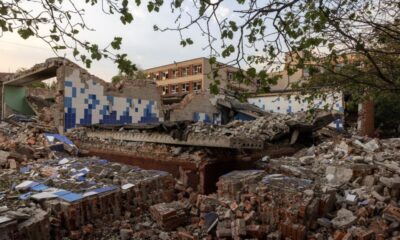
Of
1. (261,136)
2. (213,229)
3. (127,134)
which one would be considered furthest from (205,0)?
(127,134)

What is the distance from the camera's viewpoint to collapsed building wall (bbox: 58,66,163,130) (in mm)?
11602

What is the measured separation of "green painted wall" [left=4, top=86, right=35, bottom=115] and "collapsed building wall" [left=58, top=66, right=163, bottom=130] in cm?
641

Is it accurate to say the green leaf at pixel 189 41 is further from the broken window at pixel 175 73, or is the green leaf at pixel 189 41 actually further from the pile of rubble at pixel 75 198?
the broken window at pixel 175 73

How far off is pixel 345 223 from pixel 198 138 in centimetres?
321

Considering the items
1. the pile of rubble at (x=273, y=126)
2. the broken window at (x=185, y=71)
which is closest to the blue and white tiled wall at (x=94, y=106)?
the pile of rubble at (x=273, y=126)

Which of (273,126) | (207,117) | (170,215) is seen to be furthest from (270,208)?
(207,117)

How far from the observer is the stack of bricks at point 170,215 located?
4.89 metres

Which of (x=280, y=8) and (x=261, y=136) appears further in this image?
(x=261, y=136)

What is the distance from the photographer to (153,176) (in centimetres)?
622

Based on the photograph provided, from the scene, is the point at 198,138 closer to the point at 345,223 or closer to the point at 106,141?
the point at 345,223

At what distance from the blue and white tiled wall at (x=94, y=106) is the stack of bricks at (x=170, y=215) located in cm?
764

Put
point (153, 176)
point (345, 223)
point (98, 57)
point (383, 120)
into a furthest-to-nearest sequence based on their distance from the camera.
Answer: point (383, 120)
point (153, 176)
point (345, 223)
point (98, 57)

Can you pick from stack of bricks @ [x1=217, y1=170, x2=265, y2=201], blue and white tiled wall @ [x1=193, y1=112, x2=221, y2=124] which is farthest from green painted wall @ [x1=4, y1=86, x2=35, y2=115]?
stack of bricks @ [x1=217, y1=170, x2=265, y2=201]

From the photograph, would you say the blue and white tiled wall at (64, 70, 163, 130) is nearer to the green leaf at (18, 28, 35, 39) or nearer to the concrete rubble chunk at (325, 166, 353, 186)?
the concrete rubble chunk at (325, 166, 353, 186)
